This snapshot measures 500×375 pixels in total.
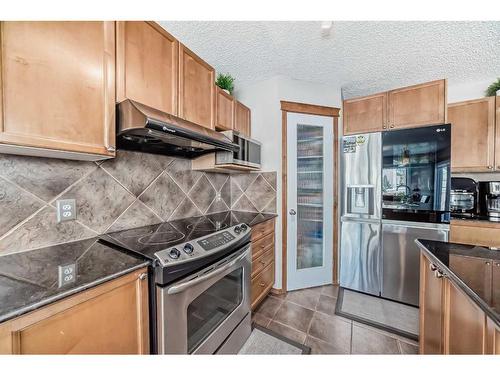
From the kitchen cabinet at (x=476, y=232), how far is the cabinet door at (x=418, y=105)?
1040 mm

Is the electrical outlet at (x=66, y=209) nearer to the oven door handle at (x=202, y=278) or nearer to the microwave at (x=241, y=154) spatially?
the oven door handle at (x=202, y=278)

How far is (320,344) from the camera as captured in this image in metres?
1.48

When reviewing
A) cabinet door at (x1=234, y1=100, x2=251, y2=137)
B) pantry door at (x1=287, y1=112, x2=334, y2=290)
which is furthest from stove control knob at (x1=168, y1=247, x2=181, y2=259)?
pantry door at (x1=287, y1=112, x2=334, y2=290)

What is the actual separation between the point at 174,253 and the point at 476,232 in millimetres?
2763

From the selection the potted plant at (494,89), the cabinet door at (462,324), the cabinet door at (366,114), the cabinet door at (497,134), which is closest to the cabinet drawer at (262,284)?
the cabinet door at (462,324)

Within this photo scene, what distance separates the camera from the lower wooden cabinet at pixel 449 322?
63 centimetres

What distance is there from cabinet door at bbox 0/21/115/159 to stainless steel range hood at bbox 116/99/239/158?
71 millimetres

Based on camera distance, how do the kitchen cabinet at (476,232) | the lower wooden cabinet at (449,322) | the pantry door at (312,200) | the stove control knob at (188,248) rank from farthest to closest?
the pantry door at (312,200) < the kitchen cabinet at (476,232) < the stove control knob at (188,248) < the lower wooden cabinet at (449,322)

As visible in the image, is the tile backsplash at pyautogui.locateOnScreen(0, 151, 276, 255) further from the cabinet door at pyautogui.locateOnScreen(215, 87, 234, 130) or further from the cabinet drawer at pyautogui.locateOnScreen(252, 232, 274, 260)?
the cabinet drawer at pyautogui.locateOnScreen(252, 232, 274, 260)

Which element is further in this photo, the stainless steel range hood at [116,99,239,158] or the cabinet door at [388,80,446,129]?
the cabinet door at [388,80,446,129]

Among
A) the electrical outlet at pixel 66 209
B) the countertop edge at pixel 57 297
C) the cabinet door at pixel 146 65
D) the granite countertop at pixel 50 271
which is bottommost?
the countertop edge at pixel 57 297

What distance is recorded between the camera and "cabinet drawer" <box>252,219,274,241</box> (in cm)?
177
